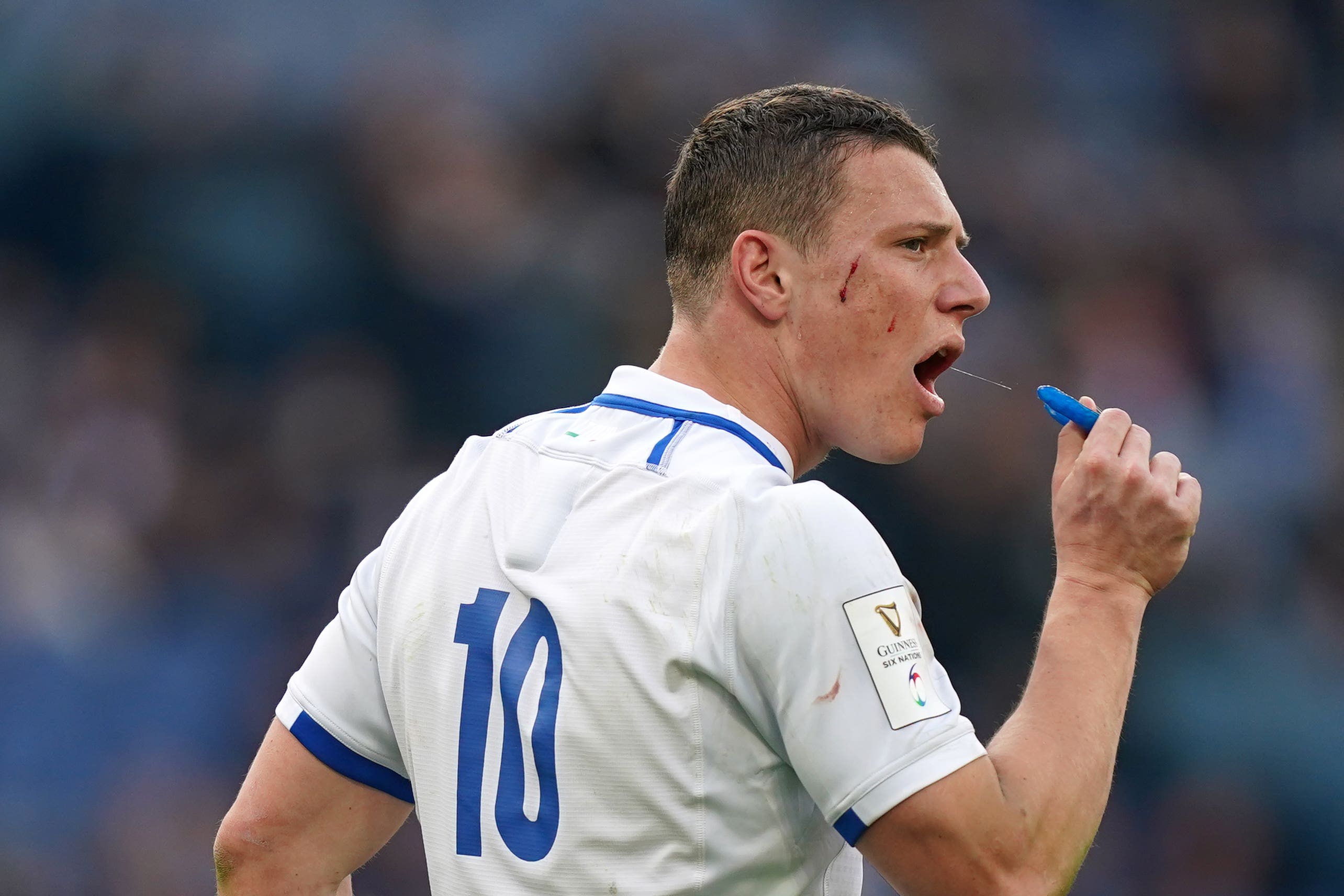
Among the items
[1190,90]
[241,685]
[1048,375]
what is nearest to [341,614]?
[241,685]

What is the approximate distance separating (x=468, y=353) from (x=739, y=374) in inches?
136

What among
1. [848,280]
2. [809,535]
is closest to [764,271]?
[848,280]

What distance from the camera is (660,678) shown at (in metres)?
1.63

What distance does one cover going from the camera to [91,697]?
4.68m

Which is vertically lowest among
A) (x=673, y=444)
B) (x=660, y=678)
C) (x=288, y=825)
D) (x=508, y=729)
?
(x=288, y=825)

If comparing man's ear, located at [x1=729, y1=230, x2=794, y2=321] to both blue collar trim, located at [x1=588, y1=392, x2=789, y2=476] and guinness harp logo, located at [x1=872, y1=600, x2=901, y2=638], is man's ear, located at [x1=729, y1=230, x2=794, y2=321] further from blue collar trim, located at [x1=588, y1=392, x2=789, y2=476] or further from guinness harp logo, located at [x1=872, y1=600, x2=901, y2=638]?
guinness harp logo, located at [x1=872, y1=600, x2=901, y2=638]

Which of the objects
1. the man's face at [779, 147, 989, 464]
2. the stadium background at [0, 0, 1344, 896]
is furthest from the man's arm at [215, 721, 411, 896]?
the stadium background at [0, 0, 1344, 896]

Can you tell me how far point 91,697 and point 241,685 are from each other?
19.0 inches

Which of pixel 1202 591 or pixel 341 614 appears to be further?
pixel 1202 591

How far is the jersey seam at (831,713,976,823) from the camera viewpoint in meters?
1.55

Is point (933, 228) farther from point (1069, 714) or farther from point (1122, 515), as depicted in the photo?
point (1069, 714)

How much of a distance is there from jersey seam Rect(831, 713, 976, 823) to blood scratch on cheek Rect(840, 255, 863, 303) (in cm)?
75

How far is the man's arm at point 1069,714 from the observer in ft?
5.08

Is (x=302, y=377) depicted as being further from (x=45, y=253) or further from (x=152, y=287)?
(x=45, y=253)
